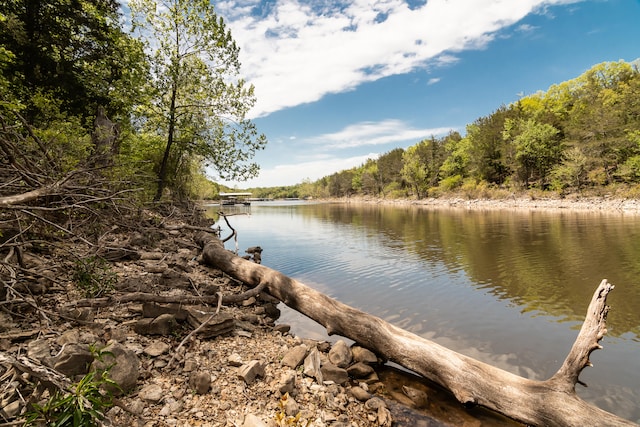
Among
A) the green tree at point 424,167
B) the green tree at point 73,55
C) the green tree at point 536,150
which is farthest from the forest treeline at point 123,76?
the green tree at point 424,167

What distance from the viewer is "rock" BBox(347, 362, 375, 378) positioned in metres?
5.40

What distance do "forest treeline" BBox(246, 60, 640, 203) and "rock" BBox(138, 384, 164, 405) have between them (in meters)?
53.7

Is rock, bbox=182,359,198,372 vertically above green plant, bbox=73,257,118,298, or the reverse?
green plant, bbox=73,257,118,298

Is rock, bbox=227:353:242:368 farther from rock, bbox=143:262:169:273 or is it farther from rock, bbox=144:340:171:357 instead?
rock, bbox=143:262:169:273

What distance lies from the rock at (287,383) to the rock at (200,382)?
1036mm

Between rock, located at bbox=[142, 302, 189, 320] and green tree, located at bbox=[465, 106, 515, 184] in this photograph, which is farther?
green tree, located at bbox=[465, 106, 515, 184]

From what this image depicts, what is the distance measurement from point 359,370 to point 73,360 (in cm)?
429

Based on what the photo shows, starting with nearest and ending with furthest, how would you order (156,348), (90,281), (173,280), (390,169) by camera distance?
(156,348)
(90,281)
(173,280)
(390,169)

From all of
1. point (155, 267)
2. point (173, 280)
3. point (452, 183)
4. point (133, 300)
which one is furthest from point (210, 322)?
point (452, 183)

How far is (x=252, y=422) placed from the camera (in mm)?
3541

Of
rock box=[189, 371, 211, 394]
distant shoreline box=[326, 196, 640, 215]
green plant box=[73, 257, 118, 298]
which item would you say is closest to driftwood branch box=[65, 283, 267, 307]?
green plant box=[73, 257, 118, 298]

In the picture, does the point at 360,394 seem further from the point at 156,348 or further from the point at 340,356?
the point at 156,348

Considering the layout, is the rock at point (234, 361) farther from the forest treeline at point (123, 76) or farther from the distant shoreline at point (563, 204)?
the distant shoreline at point (563, 204)

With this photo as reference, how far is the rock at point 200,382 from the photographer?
3.98m
